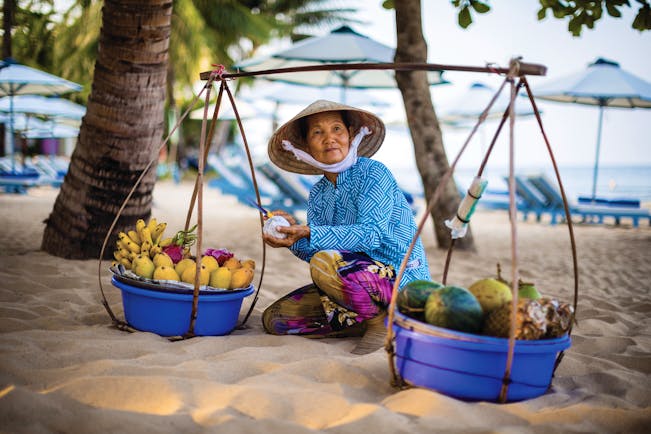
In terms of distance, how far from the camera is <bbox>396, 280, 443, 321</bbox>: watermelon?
2.12 m

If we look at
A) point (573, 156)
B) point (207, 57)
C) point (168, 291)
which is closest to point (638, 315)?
point (168, 291)

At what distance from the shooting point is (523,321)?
1939mm

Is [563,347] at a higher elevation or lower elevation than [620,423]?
higher

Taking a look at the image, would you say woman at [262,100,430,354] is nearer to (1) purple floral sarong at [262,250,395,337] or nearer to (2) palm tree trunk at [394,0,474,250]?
(1) purple floral sarong at [262,250,395,337]

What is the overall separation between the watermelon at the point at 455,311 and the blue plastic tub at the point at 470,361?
65 millimetres

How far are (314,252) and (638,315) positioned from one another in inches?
90.6

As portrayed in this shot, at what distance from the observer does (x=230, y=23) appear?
77.1ft

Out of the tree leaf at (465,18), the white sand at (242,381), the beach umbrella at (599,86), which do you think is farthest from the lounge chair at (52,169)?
the tree leaf at (465,18)

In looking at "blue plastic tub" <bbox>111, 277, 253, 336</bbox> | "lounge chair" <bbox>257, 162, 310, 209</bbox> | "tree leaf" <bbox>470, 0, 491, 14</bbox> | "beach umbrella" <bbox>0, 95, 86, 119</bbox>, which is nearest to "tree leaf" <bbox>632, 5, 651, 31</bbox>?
"tree leaf" <bbox>470, 0, 491, 14</bbox>

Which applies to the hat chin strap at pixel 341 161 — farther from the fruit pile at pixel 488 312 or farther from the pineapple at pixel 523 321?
the pineapple at pixel 523 321

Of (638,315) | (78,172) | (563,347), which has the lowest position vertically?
(638,315)

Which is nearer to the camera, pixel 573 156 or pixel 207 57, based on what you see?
pixel 207 57

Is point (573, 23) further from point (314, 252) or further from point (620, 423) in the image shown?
point (620, 423)

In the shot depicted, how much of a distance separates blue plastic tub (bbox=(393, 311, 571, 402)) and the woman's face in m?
1.05
